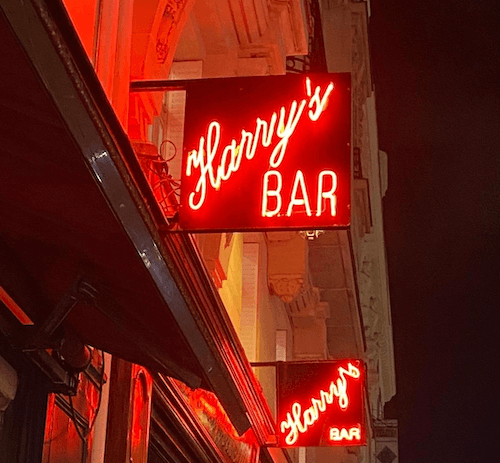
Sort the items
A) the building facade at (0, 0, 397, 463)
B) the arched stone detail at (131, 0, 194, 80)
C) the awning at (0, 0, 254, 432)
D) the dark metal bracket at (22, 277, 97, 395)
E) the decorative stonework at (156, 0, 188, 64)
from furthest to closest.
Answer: the decorative stonework at (156, 0, 188, 64) → the arched stone detail at (131, 0, 194, 80) → the dark metal bracket at (22, 277, 97, 395) → the building facade at (0, 0, 397, 463) → the awning at (0, 0, 254, 432)

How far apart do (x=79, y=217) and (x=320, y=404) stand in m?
7.75

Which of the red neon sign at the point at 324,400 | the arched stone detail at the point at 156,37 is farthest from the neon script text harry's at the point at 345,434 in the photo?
the arched stone detail at the point at 156,37

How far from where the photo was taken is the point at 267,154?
663cm

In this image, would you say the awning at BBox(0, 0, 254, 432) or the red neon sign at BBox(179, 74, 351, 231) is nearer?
the awning at BBox(0, 0, 254, 432)

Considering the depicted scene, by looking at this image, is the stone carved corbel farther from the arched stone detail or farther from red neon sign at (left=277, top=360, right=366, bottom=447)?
the arched stone detail

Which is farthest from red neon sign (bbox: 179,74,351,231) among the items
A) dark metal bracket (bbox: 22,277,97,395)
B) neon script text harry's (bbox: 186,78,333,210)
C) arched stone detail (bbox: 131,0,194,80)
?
arched stone detail (bbox: 131,0,194,80)

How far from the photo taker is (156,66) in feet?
29.4

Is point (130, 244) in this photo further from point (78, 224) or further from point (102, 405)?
point (102, 405)

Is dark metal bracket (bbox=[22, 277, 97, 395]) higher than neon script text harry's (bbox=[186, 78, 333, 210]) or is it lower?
lower

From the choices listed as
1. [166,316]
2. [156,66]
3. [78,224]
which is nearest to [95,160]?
[78,224]

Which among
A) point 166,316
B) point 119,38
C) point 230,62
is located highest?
point 230,62

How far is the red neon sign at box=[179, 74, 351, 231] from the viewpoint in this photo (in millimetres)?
6379

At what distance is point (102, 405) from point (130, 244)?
205 cm

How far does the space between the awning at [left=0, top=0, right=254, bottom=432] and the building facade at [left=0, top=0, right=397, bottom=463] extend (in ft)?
0.03
